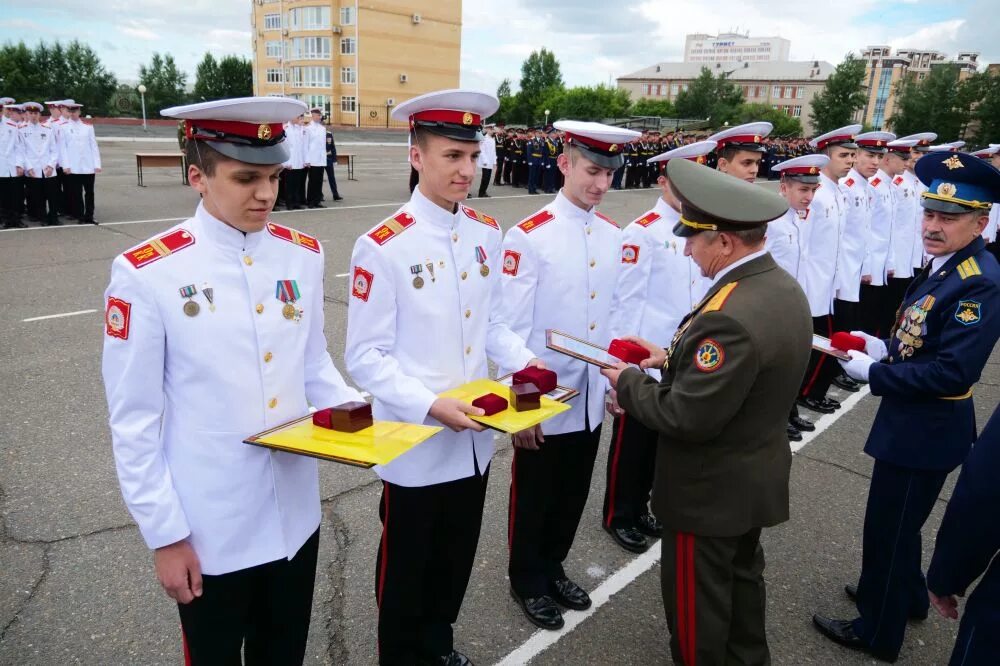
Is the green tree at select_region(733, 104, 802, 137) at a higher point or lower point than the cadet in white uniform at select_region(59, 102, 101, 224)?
higher

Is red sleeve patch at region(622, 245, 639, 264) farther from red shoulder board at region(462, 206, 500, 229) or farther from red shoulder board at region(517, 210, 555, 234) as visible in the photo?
red shoulder board at region(462, 206, 500, 229)

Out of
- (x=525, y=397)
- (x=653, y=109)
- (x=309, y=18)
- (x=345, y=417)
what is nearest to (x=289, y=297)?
(x=345, y=417)

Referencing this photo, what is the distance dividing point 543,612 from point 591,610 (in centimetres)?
30

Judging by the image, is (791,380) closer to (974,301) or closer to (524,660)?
(974,301)

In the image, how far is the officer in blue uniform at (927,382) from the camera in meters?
2.77

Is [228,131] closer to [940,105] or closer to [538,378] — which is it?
[538,378]

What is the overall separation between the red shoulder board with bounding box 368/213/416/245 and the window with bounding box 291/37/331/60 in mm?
68119

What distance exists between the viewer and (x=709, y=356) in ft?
7.33

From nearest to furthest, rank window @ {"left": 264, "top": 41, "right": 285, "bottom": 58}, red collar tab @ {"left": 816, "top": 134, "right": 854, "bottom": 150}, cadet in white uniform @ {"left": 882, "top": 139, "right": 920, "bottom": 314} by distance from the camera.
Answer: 1. red collar tab @ {"left": 816, "top": 134, "right": 854, "bottom": 150}
2. cadet in white uniform @ {"left": 882, "top": 139, "right": 920, "bottom": 314}
3. window @ {"left": 264, "top": 41, "right": 285, "bottom": 58}

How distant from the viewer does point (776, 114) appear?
70.9m

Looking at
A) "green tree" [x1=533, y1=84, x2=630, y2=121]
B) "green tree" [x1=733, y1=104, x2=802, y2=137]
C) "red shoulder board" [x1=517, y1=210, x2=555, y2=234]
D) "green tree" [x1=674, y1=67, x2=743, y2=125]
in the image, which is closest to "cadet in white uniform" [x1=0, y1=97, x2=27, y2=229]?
"red shoulder board" [x1=517, y1=210, x2=555, y2=234]

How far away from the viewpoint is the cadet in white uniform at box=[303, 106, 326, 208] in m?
14.8

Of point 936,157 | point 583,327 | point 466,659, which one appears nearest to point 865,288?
point 936,157

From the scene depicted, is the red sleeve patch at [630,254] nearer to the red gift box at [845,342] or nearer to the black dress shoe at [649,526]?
the red gift box at [845,342]
